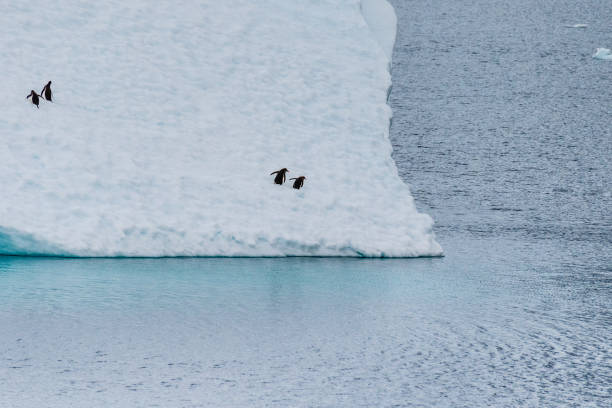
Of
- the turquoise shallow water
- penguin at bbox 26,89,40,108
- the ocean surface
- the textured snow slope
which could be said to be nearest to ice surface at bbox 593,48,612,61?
the ocean surface

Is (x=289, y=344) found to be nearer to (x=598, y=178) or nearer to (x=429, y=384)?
(x=429, y=384)

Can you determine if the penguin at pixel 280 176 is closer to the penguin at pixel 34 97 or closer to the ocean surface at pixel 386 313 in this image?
the ocean surface at pixel 386 313

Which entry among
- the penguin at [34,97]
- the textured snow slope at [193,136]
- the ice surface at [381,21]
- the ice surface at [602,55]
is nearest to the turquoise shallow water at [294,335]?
the textured snow slope at [193,136]

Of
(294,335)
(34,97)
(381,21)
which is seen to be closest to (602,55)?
(381,21)

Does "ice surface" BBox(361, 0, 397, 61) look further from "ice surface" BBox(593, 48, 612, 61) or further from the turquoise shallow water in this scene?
the turquoise shallow water

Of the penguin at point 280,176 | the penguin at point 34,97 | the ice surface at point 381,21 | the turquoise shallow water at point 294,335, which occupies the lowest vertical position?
the turquoise shallow water at point 294,335

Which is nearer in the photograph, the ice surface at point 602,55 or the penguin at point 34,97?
the penguin at point 34,97

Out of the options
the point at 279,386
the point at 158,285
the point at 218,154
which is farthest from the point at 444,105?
the point at 279,386
